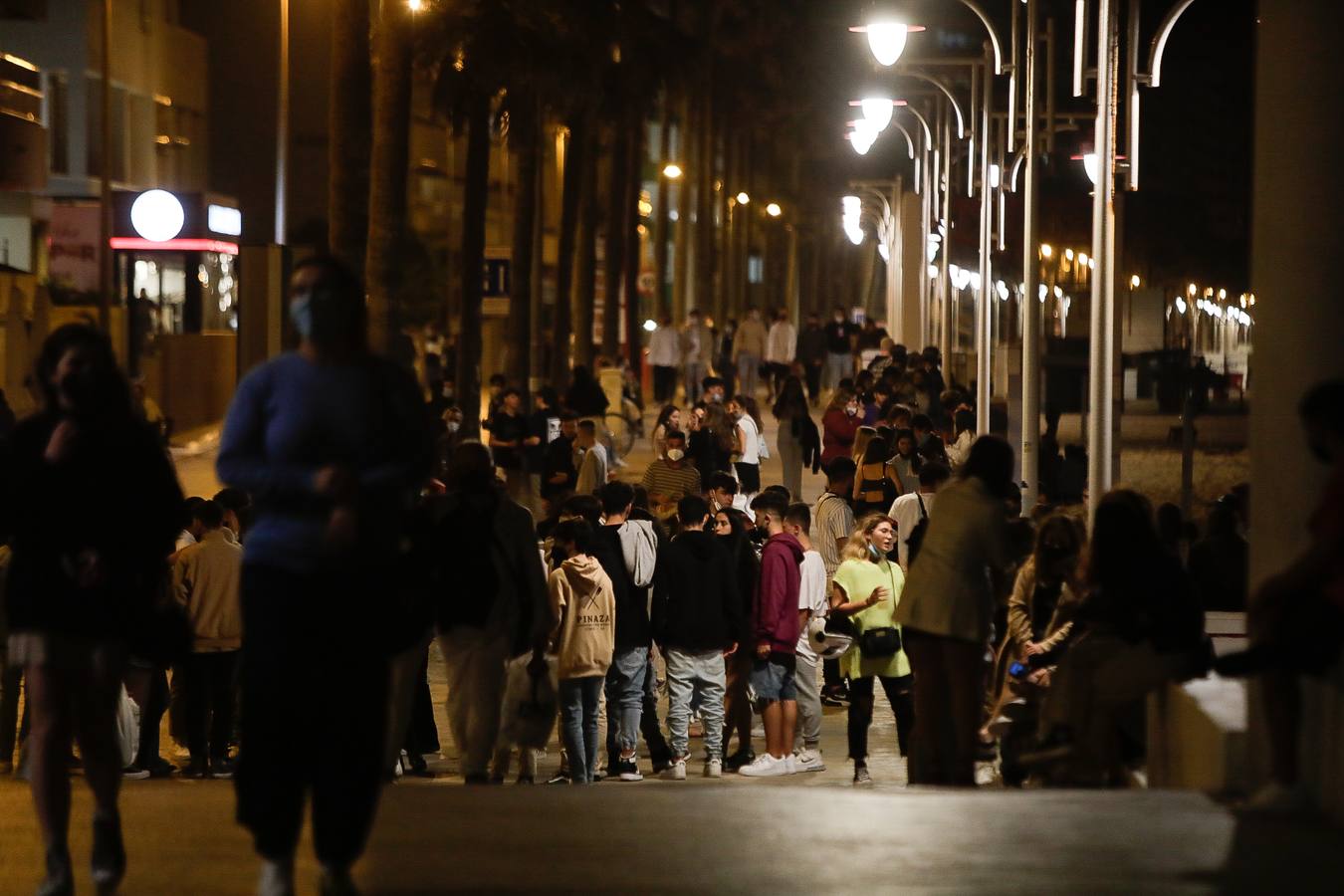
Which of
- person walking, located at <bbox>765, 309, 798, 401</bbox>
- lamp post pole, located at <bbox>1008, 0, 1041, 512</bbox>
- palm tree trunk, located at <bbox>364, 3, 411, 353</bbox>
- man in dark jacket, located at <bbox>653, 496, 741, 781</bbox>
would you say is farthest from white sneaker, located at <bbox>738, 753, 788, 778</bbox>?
person walking, located at <bbox>765, 309, 798, 401</bbox>

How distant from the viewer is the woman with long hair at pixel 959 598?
8953mm

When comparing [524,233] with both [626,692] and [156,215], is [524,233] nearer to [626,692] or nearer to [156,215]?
[156,215]

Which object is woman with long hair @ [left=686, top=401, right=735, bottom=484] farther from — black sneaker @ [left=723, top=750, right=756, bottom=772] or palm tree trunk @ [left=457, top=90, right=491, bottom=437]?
black sneaker @ [left=723, top=750, right=756, bottom=772]

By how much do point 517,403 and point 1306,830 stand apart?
19.5 metres

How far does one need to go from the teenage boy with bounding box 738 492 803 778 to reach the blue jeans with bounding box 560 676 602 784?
4.34 ft

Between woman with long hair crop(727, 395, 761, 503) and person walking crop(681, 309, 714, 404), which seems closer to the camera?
woman with long hair crop(727, 395, 761, 503)

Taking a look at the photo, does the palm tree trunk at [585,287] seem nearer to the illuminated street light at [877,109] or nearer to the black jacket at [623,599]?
the illuminated street light at [877,109]

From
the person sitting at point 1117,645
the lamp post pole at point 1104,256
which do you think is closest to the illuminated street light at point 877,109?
the lamp post pole at point 1104,256

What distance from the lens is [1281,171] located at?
24.2 ft

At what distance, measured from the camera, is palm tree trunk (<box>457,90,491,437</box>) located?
32312mm

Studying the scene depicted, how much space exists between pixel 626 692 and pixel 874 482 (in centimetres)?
612

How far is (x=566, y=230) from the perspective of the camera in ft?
140

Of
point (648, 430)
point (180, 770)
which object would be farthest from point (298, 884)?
point (648, 430)

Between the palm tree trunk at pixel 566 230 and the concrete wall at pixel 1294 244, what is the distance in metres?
34.1
